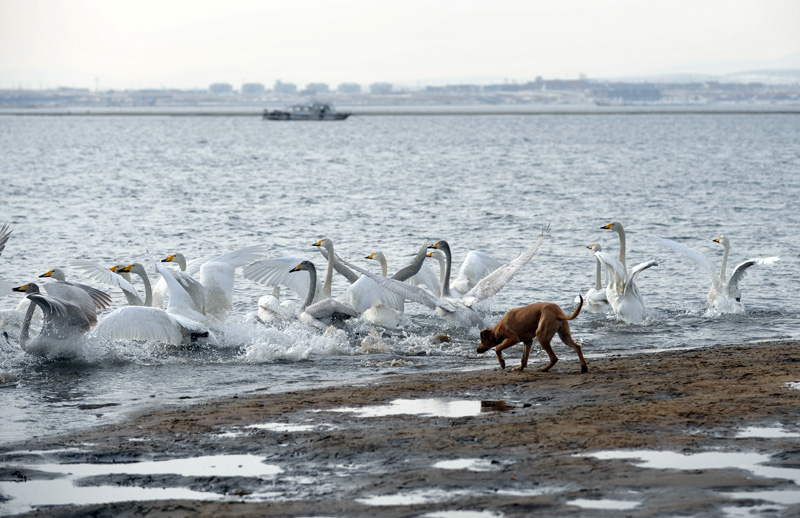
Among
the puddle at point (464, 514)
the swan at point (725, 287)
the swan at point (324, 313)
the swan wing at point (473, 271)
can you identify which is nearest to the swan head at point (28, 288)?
the swan at point (324, 313)

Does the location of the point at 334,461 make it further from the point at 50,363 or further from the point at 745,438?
the point at 50,363

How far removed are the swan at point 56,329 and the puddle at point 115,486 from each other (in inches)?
176

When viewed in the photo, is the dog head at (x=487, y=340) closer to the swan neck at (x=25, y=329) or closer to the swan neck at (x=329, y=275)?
the swan neck at (x=329, y=275)

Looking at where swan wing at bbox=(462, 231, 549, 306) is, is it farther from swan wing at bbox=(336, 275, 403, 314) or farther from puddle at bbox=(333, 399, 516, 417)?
puddle at bbox=(333, 399, 516, 417)

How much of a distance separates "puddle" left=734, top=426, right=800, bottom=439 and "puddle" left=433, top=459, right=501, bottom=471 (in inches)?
69.1

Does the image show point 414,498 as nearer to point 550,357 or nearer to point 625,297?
point 550,357

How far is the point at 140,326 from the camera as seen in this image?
11281 mm

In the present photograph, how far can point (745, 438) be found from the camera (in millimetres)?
7012

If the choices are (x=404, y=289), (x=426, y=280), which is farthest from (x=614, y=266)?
(x=426, y=280)

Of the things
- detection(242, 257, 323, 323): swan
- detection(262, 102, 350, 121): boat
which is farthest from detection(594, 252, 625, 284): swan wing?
detection(262, 102, 350, 121): boat

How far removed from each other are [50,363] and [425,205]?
21.8 metres

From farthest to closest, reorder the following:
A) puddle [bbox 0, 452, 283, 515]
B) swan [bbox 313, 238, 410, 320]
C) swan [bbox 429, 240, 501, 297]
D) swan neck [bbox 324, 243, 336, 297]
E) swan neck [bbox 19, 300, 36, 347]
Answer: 1. swan [bbox 429, 240, 501, 297]
2. swan neck [bbox 324, 243, 336, 297]
3. swan [bbox 313, 238, 410, 320]
4. swan neck [bbox 19, 300, 36, 347]
5. puddle [bbox 0, 452, 283, 515]

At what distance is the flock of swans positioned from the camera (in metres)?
11.4

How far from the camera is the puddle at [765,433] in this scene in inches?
277
